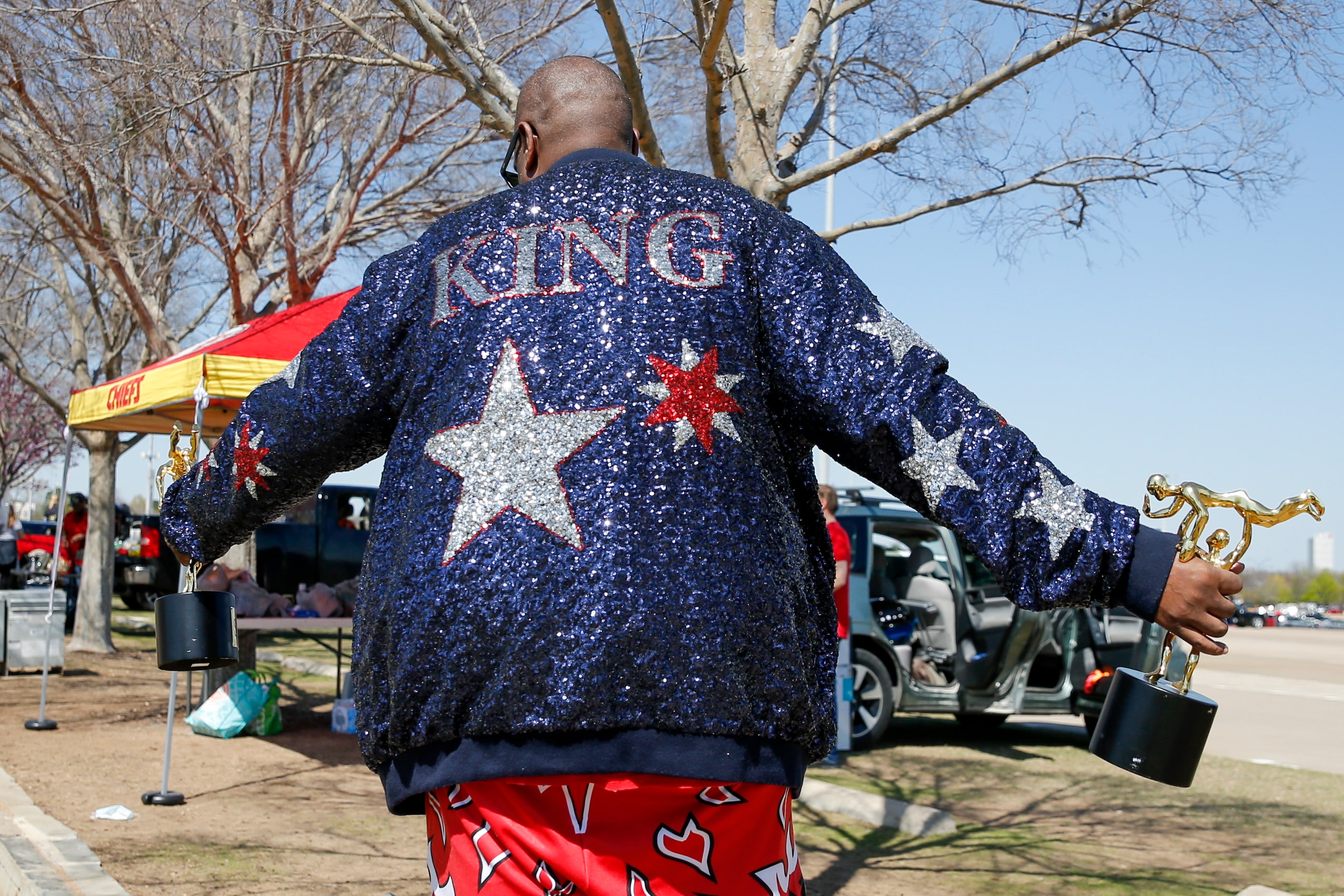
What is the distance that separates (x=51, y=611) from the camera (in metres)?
10.3

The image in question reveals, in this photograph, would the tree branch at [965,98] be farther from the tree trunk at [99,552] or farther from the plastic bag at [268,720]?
the tree trunk at [99,552]

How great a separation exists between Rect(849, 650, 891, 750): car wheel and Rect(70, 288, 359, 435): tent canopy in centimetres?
459

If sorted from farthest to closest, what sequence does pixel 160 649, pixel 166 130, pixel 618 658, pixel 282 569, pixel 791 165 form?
pixel 282 569 < pixel 166 130 < pixel 791 165 < pixel 160 649 < pixel 618 658

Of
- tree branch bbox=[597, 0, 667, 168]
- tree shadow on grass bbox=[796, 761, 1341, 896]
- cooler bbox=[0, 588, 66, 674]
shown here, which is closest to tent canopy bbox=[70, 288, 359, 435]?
tree branch bbox=[597, 0, 667, 168]

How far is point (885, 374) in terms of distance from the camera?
144cm

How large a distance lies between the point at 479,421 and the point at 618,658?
34 centimetres

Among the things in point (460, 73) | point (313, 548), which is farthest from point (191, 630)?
point (313, 548)

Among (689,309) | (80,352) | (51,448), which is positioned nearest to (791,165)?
(689,309)

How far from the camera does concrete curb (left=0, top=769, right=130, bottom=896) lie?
4355 mm

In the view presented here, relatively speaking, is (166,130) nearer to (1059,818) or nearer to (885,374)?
(1059,818)

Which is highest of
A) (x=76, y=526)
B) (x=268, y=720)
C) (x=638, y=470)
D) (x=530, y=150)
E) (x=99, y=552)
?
(x=530, y=150)

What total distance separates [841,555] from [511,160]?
615cm

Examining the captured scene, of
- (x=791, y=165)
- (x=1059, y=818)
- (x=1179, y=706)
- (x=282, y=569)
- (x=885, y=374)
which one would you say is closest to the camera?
(x=885, y=374)

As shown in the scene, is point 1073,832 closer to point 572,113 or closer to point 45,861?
point 45,861
